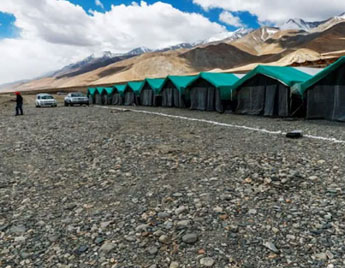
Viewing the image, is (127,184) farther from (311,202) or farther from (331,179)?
(331,179)

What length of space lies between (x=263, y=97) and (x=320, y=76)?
500 centimetres

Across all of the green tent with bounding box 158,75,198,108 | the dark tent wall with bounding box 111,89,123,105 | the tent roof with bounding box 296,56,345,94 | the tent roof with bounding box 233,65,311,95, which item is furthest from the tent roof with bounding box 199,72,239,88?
the dark tent wall with bounding box 111,89,123,105

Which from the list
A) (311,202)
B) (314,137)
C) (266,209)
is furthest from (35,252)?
(314,137)

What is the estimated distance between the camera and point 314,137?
11.2 metres

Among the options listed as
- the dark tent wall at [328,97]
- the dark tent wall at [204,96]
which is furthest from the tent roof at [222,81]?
the dark tent wall at [328,97]

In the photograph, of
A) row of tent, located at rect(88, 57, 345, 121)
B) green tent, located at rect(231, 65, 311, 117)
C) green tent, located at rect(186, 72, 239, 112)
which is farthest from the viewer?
green tent, located at rect(186, 72, 239, 112)

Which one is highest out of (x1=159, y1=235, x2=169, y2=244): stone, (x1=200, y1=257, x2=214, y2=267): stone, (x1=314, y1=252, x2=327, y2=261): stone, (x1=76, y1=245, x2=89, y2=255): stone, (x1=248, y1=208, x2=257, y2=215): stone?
(x1=248, y1=208, x2=257, y2=215): stone

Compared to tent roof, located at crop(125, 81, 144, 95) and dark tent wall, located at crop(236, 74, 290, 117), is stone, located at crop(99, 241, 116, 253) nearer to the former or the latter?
dark tent wall, located at crop(236, 74, 290, 117)

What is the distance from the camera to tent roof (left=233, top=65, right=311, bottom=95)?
19633mm

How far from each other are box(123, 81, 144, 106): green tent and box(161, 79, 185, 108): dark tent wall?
717 cm

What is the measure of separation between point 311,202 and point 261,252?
1.94 metres

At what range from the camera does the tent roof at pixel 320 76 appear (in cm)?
1627

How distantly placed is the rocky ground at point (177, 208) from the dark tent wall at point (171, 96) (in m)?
23.6

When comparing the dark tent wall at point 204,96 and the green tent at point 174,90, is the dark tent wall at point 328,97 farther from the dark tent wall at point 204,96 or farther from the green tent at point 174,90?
the green tent at point 174,90
